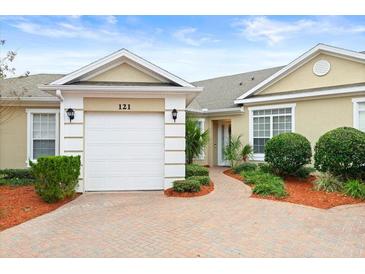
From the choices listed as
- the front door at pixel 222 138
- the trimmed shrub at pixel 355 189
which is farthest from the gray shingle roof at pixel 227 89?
the trimmed shrub at pixel 355 189

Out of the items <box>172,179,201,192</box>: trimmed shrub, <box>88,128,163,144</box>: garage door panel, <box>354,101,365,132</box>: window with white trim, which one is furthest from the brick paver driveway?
<box>354,101,365,132</box>: window with white trim

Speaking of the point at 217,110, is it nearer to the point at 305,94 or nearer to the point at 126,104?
the point at 305,94

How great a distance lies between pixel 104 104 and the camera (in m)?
10.2

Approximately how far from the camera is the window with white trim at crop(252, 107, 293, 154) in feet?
46.4

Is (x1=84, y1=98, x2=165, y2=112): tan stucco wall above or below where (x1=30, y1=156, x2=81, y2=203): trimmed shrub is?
above

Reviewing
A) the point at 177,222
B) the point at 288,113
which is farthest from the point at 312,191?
the point at 177,222

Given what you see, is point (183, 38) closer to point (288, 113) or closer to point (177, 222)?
point (288, 113)

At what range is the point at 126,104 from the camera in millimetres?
10289

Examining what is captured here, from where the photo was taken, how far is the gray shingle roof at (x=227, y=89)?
1748 centimetres

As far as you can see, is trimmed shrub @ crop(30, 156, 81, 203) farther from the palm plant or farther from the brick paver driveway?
the palm plant

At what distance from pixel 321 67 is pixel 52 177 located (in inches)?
473

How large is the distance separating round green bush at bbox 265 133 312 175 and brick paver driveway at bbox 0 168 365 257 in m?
3.30

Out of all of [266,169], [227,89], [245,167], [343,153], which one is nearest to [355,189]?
[343,153]
